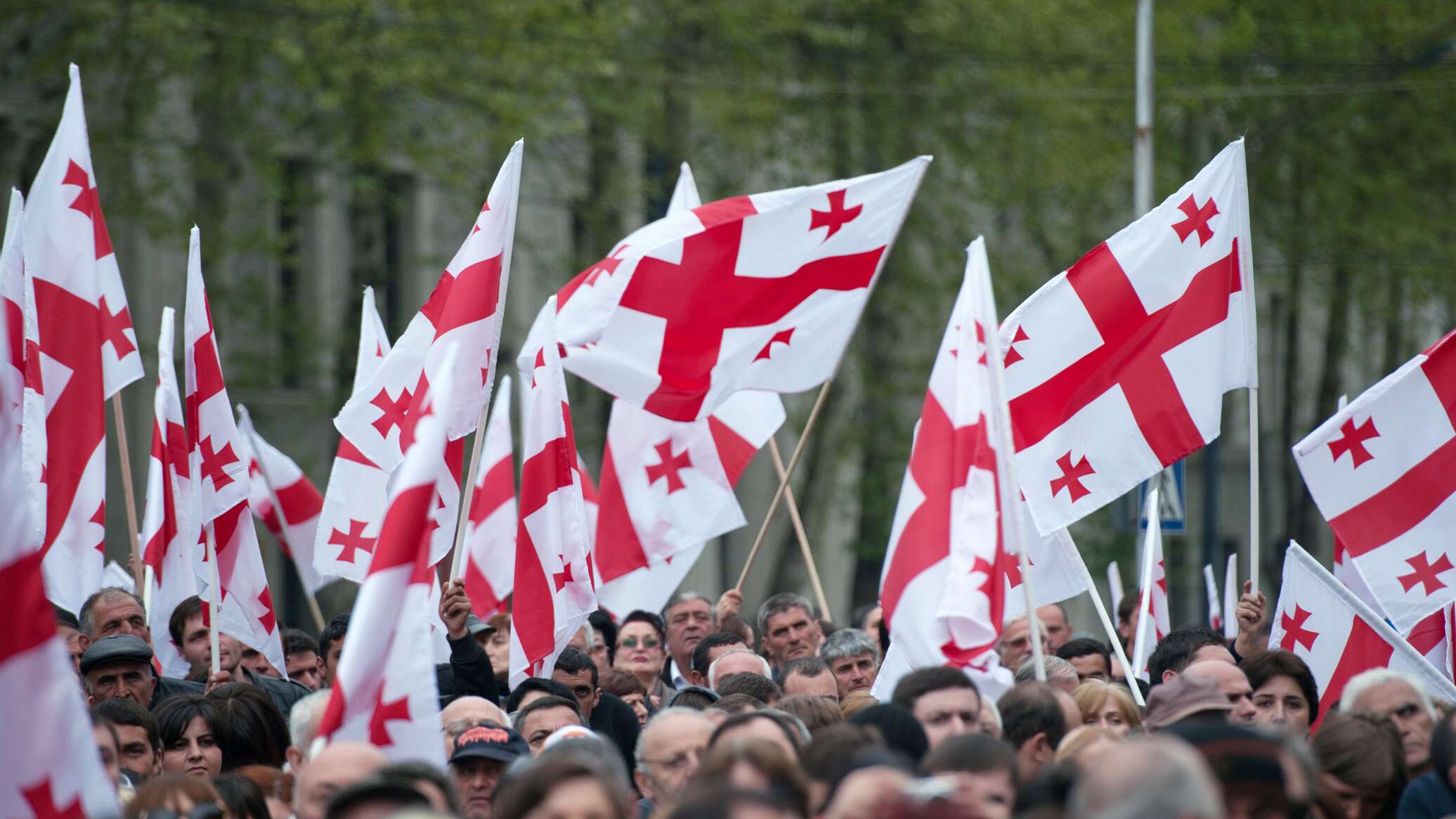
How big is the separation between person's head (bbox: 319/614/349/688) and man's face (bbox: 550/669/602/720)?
1.13m

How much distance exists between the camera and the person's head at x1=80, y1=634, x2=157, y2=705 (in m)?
8.06

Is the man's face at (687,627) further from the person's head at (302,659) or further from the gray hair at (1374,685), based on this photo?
the gray hair at (1374,685)

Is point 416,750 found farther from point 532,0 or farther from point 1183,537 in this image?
point 1183,537

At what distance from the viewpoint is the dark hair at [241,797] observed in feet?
19.9

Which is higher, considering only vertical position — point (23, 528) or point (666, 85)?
point (666, 85)

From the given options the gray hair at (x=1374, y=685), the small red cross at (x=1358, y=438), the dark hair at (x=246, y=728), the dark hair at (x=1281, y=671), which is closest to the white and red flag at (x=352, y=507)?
the dark hair at (x=246, y=728)

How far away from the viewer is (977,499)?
22.7 feet

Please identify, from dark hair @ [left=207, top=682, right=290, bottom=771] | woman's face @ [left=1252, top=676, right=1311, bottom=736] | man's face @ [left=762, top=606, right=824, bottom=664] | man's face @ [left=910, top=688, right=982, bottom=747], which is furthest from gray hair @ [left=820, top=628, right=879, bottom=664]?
man's face @ [left=910, top=688, right=982, bottom=747]

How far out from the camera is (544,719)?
7297mm

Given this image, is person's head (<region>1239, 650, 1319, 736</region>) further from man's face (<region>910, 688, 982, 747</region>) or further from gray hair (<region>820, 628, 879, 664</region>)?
gray hair (<region>820, 628, 879, 664</region>)

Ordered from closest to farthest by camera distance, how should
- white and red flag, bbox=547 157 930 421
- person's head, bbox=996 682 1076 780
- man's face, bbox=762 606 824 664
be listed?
person's head, bbox=996 682 1076 780
white and red flag, bbox=547 157 930 421
man's face, bbox=762 606 824 664

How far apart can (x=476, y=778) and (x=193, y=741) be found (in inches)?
59.3

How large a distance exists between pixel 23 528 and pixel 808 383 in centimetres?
436

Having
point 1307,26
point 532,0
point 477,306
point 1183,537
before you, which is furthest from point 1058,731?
point 1307,26
